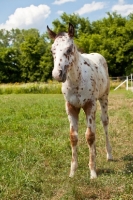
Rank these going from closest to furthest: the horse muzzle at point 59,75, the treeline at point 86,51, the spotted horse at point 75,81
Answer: the horse muzzle at point 59,75, the spotted horse at point 75,81, the treeline at point 86,51

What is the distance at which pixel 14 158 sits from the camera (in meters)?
5.77

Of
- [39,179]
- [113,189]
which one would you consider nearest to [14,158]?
[39,179]


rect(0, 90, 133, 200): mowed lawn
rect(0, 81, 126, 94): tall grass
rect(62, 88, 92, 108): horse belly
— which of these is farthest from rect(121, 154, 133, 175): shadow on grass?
rect(0, 81, 126, 94): tall grass

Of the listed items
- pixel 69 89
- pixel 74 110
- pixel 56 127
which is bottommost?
pixel 56 127

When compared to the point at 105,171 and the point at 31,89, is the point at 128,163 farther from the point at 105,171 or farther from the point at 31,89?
the point at 31,89

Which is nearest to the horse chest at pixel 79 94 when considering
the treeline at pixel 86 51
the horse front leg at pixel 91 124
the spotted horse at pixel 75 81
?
the spotted horse at pixel 75 81

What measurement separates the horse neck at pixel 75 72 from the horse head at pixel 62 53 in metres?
0.15

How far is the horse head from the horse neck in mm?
155

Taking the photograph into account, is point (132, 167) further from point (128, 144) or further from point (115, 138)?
point (115, 138)

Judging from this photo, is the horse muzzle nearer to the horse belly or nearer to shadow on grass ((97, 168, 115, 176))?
the horse belly

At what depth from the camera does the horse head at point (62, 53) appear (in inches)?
167

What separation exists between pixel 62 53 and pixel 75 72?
53 cm

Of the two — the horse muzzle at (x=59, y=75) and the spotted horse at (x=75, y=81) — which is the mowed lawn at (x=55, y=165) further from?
the horse muzzle at (x=59, y=75)

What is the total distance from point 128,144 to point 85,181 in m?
2.82
